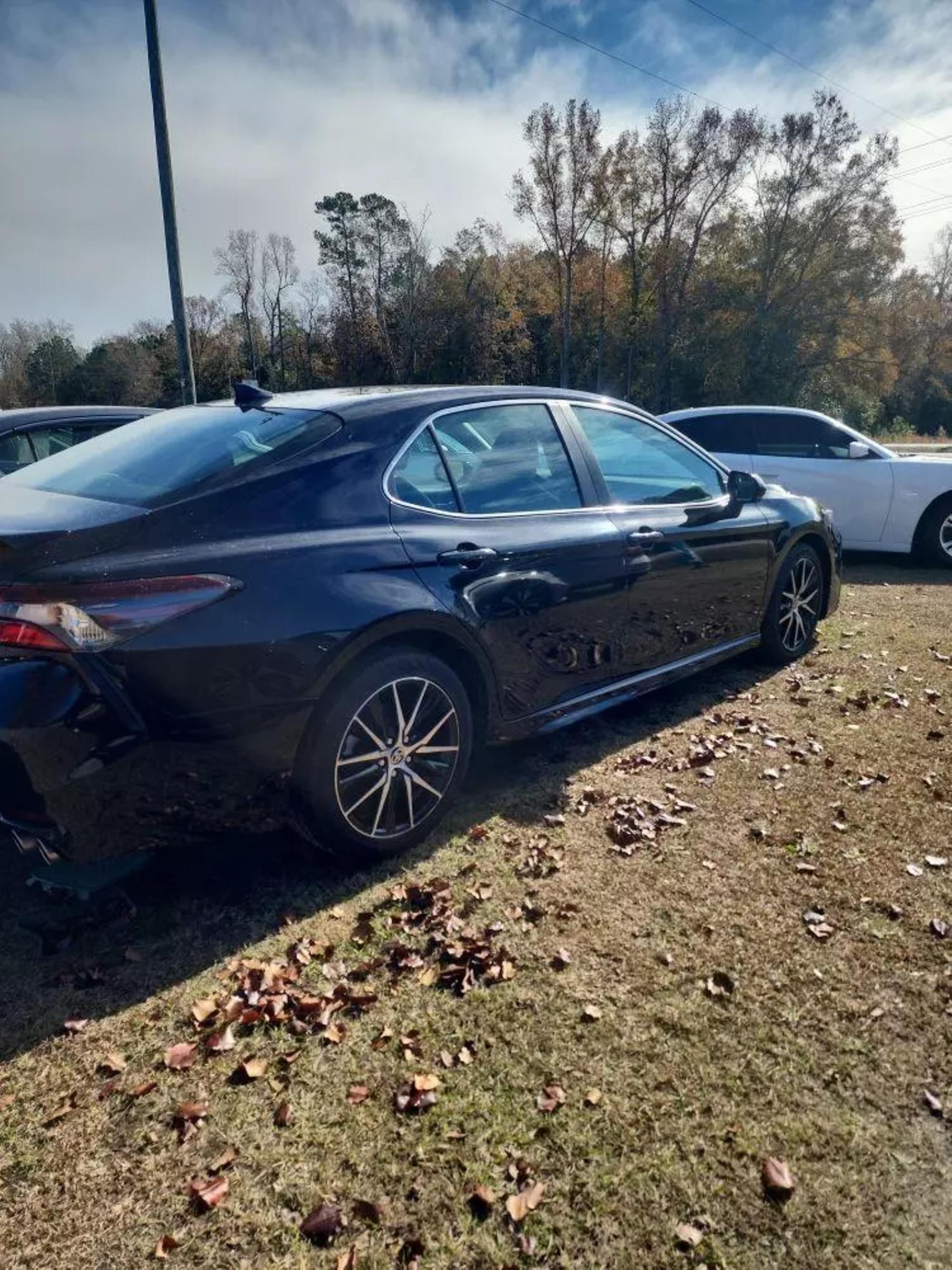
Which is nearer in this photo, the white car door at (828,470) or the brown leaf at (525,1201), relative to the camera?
the brown leaf at (525,1201)

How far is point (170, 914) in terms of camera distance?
9.39ft

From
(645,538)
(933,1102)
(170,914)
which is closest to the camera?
(933,1102)

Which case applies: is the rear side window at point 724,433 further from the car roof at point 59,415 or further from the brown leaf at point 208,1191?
the brown leaf at point 208,1191

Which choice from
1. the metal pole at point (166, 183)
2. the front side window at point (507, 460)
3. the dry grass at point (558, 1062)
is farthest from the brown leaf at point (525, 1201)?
the metal pole at point (166, 183)

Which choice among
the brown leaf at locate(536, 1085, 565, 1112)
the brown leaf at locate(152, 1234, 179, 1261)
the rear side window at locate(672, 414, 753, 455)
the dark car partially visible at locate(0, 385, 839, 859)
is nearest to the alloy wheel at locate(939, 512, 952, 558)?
the rear side window at locate(672, 414, 753, 455)

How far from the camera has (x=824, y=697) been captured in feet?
16.0

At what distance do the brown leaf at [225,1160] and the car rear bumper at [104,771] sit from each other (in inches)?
36.5

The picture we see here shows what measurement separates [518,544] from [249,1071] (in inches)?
81.5

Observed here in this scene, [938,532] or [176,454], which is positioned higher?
[176,454]

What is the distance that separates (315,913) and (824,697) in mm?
3288

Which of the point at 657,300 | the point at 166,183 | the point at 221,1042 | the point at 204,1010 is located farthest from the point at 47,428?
the point at 657,300

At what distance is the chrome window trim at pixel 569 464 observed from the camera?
315cm

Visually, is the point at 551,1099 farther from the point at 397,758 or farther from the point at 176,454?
the point at 176,454

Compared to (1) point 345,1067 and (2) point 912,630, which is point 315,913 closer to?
(1) point 345,1067
